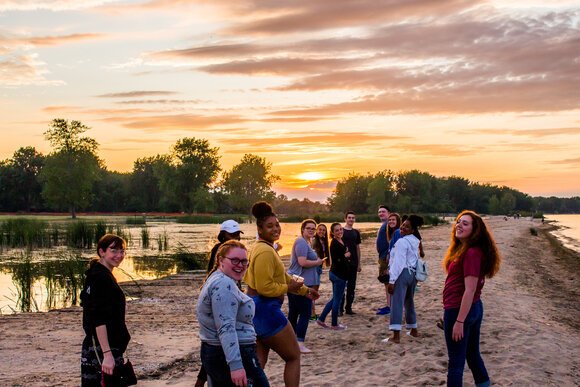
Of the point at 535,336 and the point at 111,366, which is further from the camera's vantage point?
the point at 535,336

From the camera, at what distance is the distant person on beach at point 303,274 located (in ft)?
26.3

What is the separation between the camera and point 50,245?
3072 cm

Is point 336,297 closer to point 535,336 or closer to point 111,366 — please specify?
A: point 535,336

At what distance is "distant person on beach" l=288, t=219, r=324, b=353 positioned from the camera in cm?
803

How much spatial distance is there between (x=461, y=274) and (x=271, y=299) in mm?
1776

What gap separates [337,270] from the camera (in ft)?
33.0

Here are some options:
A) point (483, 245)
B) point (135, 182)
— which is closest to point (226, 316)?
point (483, 245)

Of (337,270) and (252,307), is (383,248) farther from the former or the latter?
(252,307)

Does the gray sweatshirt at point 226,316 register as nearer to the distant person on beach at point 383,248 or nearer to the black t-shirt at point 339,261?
the black t-shirt at point 339,261

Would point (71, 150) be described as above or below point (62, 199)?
above

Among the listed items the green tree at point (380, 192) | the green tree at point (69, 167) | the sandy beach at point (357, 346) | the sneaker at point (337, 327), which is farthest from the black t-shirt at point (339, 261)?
the green tree at point (380, 192)

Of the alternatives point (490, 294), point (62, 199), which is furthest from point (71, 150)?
point (490, 294)

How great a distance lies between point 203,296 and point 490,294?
1137cm

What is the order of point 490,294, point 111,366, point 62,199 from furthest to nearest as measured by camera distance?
point 62,199 < point 490,294 < point 111,366
